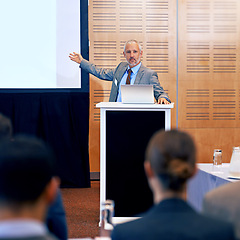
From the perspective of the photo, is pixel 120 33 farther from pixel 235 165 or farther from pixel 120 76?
pixel 235 165

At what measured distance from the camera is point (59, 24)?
5500 mm

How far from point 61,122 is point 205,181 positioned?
2.81m

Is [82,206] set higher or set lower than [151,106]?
lower

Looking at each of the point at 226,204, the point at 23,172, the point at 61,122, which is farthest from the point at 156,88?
the point at 23,172

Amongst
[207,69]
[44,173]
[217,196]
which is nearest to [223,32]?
[207,69]

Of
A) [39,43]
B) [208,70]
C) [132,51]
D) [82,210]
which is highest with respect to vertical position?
[39,43]

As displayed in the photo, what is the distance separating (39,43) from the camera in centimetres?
545

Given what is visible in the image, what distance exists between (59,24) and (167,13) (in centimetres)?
158

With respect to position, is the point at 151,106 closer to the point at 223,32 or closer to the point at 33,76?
the point at 33,76

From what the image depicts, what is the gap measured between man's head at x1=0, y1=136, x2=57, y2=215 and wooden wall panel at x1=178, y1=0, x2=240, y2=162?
4.99 metres

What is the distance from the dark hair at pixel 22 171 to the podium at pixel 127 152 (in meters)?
2.26

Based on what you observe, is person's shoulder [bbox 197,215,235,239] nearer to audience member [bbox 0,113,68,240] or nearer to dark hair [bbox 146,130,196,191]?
dark hair [bbox 146,130,196,191]

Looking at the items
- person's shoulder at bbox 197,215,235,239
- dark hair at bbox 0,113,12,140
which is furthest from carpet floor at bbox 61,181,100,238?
person's shoulder at bbox 197,215,235,239

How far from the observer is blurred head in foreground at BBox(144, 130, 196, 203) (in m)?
1.10
